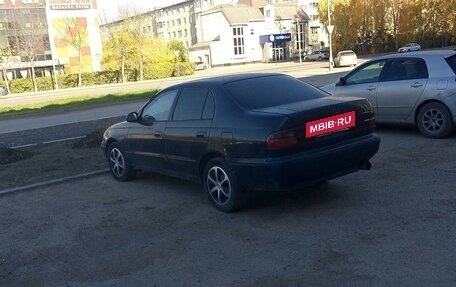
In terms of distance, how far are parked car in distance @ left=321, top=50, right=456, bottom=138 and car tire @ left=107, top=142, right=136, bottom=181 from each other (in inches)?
182

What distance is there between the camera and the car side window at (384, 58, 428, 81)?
8.07 meters

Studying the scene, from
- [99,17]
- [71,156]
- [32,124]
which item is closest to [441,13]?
[99,17]

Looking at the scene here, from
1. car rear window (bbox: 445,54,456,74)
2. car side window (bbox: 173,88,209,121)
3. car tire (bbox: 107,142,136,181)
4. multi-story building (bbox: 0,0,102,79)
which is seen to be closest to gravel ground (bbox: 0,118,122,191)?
car tire (bbox: 107,142,136,181)

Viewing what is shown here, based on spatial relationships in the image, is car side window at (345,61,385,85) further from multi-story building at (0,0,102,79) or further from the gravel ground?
multi-story building at (0,0,102,79)

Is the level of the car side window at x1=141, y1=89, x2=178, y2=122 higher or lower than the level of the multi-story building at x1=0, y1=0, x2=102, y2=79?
lower

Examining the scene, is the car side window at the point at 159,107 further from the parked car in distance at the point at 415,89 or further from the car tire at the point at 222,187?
the parked car in distance at the point at 415,89

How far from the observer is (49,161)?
8844 millimetres

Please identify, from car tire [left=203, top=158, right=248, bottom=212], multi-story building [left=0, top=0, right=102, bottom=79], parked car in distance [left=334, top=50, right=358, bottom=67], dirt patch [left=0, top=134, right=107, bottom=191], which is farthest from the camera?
multi-story building [left=0, top=0, right=102, bottom=79]

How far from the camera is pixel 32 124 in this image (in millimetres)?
16453

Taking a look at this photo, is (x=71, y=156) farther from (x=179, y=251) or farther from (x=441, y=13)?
(x=441, y=13)

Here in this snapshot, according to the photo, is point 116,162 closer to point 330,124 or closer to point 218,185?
point 218,185

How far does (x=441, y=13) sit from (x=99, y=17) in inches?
1895

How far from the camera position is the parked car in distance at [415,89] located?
7.71 meters

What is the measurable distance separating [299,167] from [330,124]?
A: 62 cm
